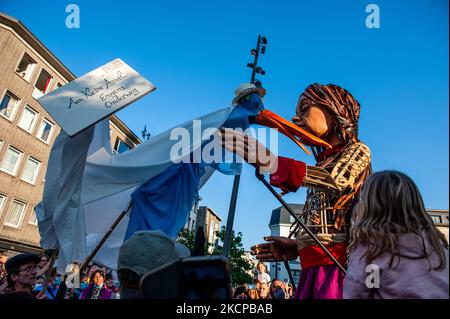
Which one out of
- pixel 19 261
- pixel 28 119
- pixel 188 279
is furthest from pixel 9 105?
pixel 188 279

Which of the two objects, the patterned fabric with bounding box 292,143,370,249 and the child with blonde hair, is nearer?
the child with blonde hair

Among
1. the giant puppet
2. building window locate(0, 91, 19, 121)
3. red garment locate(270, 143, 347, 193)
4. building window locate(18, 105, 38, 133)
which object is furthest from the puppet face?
building window locate(18, 105, 38, 133)

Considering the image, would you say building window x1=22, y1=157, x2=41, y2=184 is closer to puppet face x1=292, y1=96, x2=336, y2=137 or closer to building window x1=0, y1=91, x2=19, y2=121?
building window x1=0, y1=91, x2=19, y2=121

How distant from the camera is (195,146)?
245cm

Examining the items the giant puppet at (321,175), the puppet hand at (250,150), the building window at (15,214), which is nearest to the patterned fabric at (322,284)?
the giant puppet at (321,175)

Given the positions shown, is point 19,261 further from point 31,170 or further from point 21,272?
point 31,170

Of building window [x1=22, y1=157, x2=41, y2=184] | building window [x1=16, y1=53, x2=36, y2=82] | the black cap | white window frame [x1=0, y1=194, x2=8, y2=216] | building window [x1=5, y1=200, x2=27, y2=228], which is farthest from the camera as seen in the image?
building window [x1=22, y1=157, x2=41, y2=184]

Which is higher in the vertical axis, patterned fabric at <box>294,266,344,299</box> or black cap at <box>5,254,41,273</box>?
patterned fabric at <box>294,266,344,299</box>

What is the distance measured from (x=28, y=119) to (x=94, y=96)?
63.7 ft

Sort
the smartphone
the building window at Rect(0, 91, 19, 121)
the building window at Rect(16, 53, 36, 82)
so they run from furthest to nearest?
Result: the building window at Rect(16, 53, 36, 82), the building window at Rect(0, 91, 19, 121), the smartphone

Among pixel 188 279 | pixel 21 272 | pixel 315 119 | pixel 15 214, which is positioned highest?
pixel 15 214

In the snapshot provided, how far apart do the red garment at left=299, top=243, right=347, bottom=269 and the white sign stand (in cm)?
185

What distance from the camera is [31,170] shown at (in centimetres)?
1873

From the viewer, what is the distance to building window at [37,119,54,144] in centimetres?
1924
